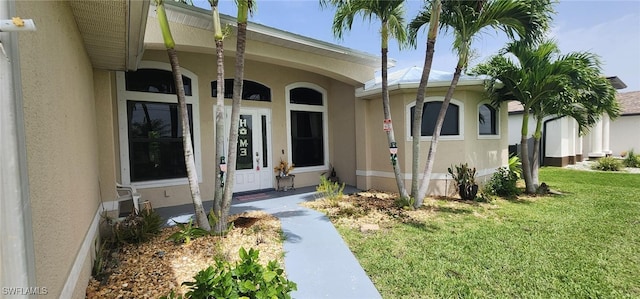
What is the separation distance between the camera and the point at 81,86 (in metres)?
3.65

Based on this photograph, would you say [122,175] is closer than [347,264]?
No

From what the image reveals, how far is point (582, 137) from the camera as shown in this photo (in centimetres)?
1709

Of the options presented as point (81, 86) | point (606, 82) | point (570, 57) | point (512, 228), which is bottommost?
point (512, 228)

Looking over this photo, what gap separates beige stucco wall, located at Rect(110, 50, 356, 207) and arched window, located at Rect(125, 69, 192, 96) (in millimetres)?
328

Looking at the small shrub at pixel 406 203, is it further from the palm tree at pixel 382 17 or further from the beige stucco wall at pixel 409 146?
the beige stucco wall at pixel 409 146

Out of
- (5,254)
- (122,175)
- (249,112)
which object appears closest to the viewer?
(5,254)

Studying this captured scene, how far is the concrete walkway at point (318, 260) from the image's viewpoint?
3211 millimetres

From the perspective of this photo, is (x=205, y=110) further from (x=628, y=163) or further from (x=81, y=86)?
(x=628, y=163)

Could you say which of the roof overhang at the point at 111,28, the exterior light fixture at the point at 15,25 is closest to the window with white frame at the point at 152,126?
the roof overhang at the point at 111,28

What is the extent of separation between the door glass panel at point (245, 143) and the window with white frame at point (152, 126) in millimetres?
1185

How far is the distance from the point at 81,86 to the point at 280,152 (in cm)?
541

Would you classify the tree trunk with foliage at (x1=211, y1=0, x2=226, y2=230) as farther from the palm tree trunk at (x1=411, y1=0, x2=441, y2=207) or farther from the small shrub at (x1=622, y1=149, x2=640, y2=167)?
the small shrub at (x1=622, y1=149, x2=640, y2=167)

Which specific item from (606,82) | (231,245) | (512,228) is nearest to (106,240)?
(231,245)

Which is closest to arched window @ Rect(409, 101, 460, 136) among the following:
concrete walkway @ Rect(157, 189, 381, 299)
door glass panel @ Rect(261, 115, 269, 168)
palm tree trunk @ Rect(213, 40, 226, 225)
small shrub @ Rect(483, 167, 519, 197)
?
small shrub @ Rect(483, 167, 519, 197)
